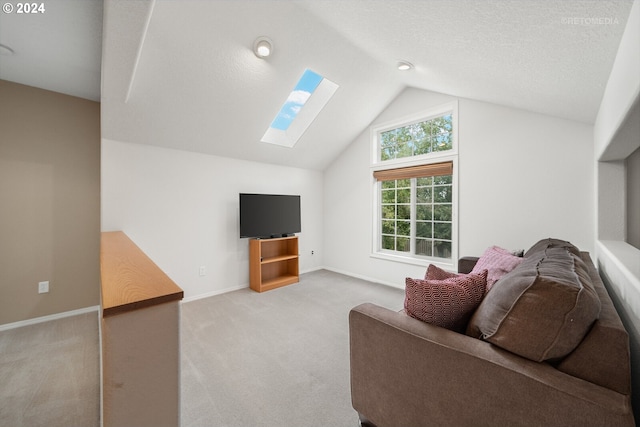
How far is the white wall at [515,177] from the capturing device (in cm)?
251

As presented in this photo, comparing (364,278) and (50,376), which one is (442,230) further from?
(50,376)

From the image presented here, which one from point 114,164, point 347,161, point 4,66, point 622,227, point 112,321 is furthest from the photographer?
point 347,161

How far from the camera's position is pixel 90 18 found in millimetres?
1955

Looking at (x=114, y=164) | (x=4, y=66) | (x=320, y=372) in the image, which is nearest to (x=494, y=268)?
(x=320, y=372)

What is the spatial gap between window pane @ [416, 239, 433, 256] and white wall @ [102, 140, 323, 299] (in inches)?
97.2

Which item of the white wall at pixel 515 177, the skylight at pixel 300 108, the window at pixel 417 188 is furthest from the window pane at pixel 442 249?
the skylight at pixel 300 108

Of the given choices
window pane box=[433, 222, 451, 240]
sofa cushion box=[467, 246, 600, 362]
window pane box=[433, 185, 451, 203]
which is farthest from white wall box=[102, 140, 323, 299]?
sofa cushion box=[467, 246, 600, 362]

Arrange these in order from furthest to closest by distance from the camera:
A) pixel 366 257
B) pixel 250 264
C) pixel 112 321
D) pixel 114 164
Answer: pixel 366 257 < pixel 250 264 < pixel 114 164 < pixel 112 321

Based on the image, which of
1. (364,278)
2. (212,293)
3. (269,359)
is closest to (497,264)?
(269,359)

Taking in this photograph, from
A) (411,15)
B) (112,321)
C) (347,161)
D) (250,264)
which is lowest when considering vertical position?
(250,264)

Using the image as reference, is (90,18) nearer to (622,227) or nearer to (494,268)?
(494,268)

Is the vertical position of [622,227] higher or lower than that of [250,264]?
higher

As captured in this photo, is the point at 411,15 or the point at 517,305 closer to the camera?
the point at 517,305

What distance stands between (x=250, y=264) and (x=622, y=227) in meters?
4.06
